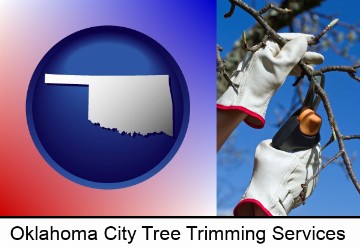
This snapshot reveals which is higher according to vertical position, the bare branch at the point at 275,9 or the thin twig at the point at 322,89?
the bare branch at the point at 275,9

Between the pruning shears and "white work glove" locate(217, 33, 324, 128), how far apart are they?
4cm

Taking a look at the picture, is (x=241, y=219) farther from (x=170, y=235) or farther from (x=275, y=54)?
(x=275, y=54)

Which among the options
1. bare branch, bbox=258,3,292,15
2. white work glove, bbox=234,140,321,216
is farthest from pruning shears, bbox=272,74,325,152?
bare branch, bbox=258,3,292,15

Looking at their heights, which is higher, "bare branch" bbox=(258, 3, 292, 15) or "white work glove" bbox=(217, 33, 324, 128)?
"bare branch" bbox=(258, 3, 292, 15)

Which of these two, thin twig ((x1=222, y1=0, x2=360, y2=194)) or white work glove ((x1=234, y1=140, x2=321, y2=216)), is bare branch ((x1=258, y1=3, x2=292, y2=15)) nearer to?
thin twig ((x1=222, y1=0, x2=360, y2=194))

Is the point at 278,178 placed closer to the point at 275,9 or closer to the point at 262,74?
the point at 262,74

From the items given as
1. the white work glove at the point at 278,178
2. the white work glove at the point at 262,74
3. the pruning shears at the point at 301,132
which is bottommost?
the white work glove at the point at 278,178

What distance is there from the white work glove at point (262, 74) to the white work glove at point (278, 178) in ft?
0.21

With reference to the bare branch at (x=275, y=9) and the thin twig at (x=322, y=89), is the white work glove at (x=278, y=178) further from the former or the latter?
the bare branch at (x=275, y=9)

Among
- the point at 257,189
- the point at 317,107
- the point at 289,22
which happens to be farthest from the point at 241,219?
the point at 289,22

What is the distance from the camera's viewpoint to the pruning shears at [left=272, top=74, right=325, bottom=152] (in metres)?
1.19

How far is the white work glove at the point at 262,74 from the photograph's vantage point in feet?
3.91

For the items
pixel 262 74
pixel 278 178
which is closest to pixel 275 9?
pixel 262 74

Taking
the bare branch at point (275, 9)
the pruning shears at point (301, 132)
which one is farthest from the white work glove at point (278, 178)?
the bare branch at point (275, 9)
